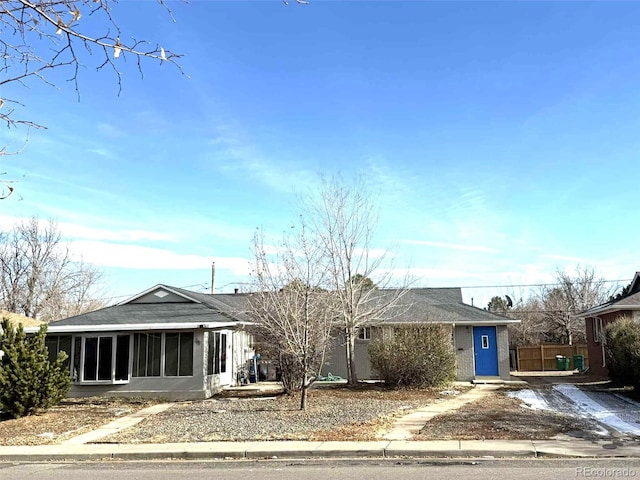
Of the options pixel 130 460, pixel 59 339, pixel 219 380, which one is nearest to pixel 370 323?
pixel 219 380

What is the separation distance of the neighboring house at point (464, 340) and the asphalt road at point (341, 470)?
48.2ft

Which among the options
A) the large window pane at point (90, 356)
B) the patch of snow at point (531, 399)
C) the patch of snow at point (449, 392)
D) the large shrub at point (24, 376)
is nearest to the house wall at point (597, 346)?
the patch of snow at point (531, 399)

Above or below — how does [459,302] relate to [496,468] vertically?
above

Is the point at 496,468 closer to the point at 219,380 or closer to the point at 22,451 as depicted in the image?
the point at 22,451

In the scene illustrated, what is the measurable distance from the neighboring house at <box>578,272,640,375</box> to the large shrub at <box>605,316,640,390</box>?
2.64 meters

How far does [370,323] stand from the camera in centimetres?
2386

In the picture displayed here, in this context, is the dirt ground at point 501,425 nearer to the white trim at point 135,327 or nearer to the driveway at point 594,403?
the driveway at point 594,403

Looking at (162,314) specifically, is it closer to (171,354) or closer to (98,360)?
(171,354)

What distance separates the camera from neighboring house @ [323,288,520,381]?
2528cm

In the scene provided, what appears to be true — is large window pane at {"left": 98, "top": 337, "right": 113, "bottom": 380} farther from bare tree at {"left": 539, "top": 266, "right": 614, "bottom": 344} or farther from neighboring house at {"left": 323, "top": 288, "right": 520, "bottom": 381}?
bare tree at {"left": 539, "top": 266, "right": 614, "bottom": 344}

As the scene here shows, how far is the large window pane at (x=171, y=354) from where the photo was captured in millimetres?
20578

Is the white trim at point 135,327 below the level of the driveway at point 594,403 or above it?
above

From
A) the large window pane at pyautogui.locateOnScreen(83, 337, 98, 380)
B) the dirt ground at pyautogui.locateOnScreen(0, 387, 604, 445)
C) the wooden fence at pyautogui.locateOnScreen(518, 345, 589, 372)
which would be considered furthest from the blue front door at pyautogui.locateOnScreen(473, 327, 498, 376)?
the large window pane at pyautogui.locateOnScreen(83, 337, 98, 380)

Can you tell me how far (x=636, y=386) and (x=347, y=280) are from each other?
393 inches
